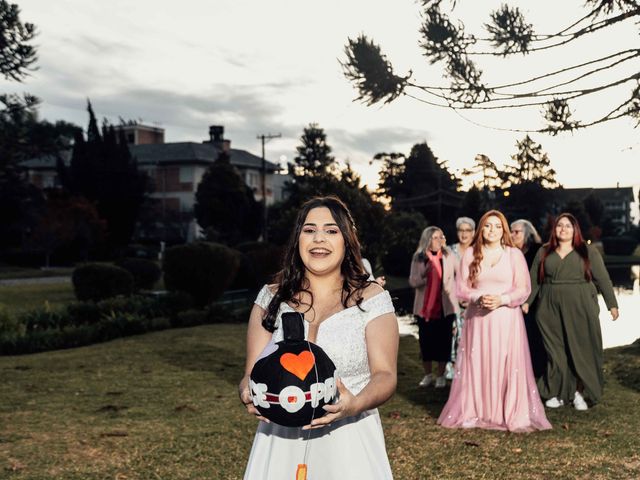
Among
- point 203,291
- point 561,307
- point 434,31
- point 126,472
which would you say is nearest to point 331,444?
point 126,472

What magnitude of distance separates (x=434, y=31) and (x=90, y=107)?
5573 centimetres

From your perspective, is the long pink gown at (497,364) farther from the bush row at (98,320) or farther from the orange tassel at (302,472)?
the bush row at (98,320)

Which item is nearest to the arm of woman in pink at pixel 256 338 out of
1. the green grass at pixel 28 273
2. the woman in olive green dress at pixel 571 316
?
the woman in olive green dress at pixel 571 316

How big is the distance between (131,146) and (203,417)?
79.0 metres

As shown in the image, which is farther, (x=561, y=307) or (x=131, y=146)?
(x=131, y=146)

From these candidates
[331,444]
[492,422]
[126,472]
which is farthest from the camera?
[492,422]

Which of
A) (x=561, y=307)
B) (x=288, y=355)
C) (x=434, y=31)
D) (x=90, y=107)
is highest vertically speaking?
(x=90, y=107)

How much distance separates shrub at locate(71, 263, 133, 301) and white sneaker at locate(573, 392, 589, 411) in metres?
16.8

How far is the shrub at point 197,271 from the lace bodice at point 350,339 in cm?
1913

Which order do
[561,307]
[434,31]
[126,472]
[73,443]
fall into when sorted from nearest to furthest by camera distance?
1. [126,472]
2. [73,443]
3. [561,307]
4. [434,31]

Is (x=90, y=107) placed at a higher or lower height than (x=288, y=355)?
higher

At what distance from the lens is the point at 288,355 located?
9.34ft

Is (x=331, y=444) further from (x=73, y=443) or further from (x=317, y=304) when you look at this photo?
(x=73, y=443)

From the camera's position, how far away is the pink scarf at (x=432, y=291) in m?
10.9
